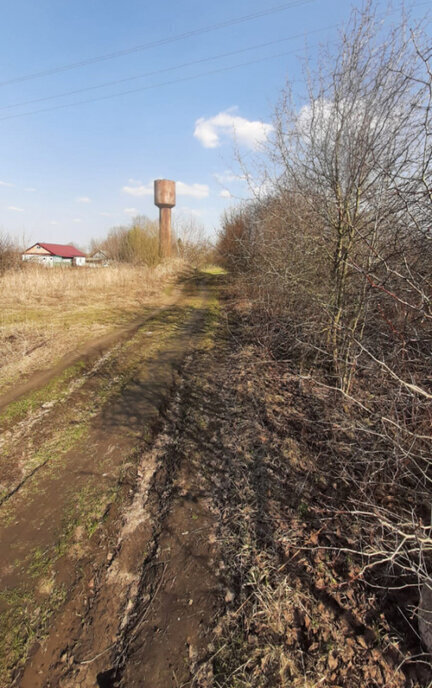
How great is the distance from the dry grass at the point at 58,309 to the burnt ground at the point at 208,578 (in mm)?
2866

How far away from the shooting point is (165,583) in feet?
6.45

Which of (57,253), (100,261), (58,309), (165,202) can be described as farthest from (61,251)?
(58,309)

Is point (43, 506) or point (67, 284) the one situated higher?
point (67, 284)

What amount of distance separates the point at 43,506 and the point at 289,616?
6.58 ft

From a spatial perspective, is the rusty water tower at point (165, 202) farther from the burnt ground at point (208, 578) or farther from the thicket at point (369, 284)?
the burnt ground at point (208, 578)

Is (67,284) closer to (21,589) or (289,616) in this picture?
(21,589)

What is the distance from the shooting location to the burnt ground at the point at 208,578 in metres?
1.57

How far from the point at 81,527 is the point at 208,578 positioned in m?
1.04

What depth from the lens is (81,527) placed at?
2.33 meters

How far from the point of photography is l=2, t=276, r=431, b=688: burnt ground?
5.14 feet

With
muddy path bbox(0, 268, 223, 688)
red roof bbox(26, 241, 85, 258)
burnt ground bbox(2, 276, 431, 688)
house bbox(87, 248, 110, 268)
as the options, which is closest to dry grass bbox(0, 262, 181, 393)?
muddy path bbox(0, 268, 223, 688)

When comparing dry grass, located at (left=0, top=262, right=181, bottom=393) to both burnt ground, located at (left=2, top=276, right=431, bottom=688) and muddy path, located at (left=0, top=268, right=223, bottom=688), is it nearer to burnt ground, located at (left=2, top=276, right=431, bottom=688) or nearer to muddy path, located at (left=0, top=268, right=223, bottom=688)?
muddy path, located at (left=0, top=268, right=223, bottom=688)

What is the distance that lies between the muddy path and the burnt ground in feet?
0.03

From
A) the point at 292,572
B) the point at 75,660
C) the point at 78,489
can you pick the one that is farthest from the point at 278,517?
the point at 78,489
